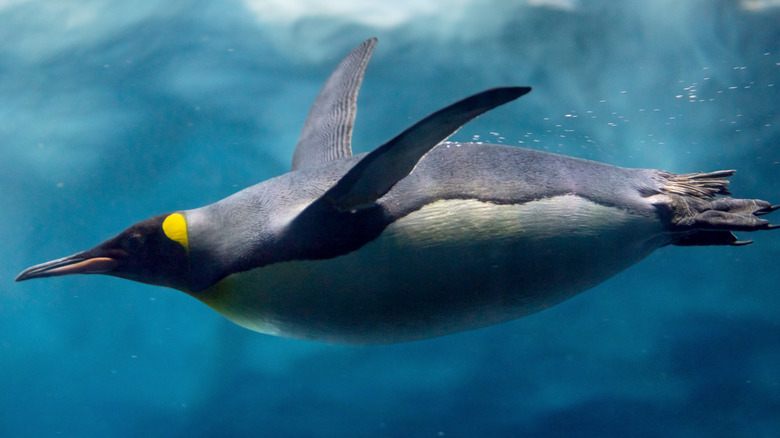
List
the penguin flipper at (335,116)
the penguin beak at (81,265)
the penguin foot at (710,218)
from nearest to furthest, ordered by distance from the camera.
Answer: the penguin beak at (81,265), the penguin foot at (710,218), the penguin flipper at (335,116)

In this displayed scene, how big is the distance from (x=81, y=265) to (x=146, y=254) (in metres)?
0.19

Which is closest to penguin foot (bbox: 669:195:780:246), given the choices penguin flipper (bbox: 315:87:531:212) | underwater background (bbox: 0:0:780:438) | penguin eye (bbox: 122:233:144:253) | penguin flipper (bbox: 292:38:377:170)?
penguin flipper (bbox: 315:87:531:212)

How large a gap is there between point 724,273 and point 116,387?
15125 mm

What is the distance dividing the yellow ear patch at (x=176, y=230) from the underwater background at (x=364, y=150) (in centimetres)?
565

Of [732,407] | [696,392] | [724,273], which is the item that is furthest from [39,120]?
[732,407]

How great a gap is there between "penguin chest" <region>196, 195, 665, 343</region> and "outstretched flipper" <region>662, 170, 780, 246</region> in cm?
36

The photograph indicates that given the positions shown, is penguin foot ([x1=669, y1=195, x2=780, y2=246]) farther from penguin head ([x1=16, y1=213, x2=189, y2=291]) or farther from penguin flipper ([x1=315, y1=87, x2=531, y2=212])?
penguin head ([x1=16, y1=213, x2=189, y2=291])

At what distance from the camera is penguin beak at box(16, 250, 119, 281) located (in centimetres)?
151

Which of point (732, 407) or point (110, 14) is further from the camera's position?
point (732, 407)

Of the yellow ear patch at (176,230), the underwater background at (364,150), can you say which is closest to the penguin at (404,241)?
the yellow ear patch at (176,230)

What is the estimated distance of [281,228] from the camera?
4.73ft

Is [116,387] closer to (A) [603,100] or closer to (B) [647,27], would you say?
(A) [603,100]

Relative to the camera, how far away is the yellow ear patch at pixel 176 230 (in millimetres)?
1541

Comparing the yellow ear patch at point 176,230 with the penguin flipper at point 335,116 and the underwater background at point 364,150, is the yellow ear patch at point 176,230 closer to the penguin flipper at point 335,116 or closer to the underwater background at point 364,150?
the penguin flipper at point 335,116
